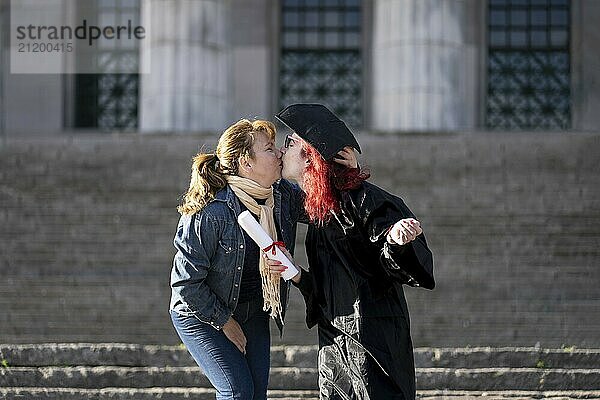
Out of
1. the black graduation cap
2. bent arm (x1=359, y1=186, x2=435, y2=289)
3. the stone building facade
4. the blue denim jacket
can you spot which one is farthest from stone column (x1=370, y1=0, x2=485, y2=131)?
bent arm (x1=359, y1=186, x2=435, y2=289)

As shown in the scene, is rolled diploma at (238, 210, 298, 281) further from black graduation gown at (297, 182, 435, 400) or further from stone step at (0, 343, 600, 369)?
stone step at (0, 343, 600, 369)

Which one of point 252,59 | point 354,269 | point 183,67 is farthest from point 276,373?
point 252,59

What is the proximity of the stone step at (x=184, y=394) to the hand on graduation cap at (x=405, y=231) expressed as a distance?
3218 millimetres

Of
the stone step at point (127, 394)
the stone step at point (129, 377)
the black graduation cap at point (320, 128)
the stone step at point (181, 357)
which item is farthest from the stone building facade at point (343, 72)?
the black graduation cap at point (320, 128)

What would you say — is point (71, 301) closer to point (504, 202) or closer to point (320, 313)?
point (504, 202)

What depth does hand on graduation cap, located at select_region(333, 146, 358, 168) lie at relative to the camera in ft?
13.8

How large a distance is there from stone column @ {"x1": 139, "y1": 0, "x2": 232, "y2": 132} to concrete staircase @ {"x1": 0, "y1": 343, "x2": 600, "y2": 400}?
418 inches

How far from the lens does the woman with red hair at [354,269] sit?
162 inches

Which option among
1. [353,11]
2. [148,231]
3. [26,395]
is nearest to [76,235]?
[148,231]

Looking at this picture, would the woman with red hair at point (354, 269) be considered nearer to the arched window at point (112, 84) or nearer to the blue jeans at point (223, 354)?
the blue jeans at point (223, 354)

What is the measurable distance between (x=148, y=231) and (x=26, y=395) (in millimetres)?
4339

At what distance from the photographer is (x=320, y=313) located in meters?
4.36

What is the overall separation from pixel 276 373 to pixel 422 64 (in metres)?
11.6

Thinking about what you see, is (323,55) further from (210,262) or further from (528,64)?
(210,262)
